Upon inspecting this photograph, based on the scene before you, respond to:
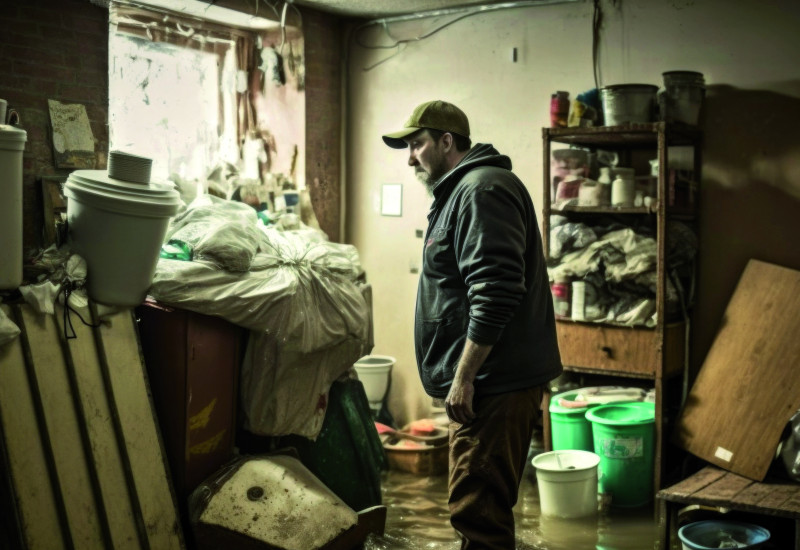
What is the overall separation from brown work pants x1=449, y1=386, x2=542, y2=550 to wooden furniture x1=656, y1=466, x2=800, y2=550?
1.34 m

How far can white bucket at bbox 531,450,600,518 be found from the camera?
13.8 ft

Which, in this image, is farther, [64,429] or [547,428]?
[547,428]

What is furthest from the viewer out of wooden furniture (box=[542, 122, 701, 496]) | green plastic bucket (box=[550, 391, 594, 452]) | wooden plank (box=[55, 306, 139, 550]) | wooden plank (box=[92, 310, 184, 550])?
green plastic bucket (box=[550, 391, 594, 452])

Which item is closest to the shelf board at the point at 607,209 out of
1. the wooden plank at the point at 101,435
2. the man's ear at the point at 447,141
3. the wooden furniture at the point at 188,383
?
the man's ear at the point at 447,141

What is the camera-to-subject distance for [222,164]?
491 cm

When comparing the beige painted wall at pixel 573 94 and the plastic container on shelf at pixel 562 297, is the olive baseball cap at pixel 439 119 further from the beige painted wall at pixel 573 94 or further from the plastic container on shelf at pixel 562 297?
the beige painted wall at pixel 573 94

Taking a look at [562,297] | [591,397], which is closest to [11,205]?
[562,297]

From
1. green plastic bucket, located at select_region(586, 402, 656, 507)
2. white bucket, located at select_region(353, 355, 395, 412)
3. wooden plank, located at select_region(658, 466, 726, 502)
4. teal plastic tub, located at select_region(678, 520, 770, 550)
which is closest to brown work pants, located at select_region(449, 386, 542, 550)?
teal plastic tub, located at select_region(678, 520, 770, 550)

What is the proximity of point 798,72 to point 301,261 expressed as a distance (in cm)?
259

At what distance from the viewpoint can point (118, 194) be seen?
341 centimetres

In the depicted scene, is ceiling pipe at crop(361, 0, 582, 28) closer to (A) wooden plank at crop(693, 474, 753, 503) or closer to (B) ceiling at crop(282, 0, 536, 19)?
(B) ceiling at crop(282, 0, 536, 19)

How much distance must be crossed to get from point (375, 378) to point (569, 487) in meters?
1.63

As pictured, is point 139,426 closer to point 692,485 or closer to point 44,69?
point 44,69

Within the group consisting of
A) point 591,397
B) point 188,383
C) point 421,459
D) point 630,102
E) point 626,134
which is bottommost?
point 421,459
